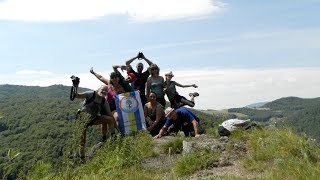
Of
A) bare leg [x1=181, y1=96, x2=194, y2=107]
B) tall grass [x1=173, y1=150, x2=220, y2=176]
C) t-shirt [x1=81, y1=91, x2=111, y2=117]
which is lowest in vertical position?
tall grass [x1=173, y1=150, x2=220, y2=176]

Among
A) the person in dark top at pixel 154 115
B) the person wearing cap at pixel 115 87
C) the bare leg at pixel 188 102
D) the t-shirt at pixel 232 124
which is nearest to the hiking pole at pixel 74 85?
the person wearing cap at pixel 115 87

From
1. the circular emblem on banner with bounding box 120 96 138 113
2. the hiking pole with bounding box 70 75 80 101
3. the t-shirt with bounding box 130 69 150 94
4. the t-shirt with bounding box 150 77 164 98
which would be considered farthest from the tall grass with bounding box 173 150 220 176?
the t-shirt with bounding box 130 69 150 94

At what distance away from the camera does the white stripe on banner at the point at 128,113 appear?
1063cm

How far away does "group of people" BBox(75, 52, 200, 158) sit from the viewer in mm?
9845

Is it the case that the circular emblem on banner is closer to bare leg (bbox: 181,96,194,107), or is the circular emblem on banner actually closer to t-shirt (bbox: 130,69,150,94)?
t-shirt (bbox: 130,69,150,94)

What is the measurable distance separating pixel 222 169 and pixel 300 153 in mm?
1255

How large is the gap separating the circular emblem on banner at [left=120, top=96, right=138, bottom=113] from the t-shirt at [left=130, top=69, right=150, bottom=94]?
1.15 m

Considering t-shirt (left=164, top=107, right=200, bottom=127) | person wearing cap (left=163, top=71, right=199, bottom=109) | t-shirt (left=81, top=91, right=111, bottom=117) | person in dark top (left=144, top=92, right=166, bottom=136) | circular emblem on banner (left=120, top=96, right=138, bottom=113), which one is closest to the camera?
t-shirt (left=81, top=91, right=111, bottom=117)

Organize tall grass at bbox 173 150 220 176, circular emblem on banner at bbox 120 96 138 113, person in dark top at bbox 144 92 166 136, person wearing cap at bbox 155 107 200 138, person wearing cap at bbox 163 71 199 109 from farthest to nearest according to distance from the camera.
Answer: person wearing cap at bbox 163 71 199 109 < person in dark top at bbox 144 92 166 136 < circular emblem on banner at bbox 120 96 138 113 < person wearing cap at bbox 155 107 200 138 < tall grass at bbox 173 150 220 176

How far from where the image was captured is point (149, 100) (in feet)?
36.7

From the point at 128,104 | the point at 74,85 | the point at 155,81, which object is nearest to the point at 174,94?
the point at 155,81

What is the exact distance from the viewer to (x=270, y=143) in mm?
7152

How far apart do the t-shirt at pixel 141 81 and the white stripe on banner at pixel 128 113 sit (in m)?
1.11

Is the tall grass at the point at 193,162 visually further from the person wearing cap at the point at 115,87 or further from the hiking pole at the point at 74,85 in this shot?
the person wearing cap at the point at 115,87
